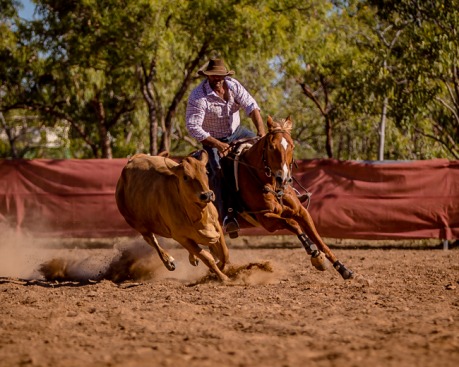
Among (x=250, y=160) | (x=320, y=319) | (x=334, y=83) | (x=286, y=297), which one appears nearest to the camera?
(x=320, y=319)

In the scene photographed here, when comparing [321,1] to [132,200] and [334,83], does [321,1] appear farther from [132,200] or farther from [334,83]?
[132,200]

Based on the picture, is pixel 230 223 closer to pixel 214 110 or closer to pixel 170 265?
pixel 170 265

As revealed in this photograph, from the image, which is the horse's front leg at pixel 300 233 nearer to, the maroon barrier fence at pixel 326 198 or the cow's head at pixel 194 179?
the cow's head at pixel 194 179

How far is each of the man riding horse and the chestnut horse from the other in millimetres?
201

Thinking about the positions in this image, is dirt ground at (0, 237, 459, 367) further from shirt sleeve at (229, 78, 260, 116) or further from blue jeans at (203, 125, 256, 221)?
shirt sleeve at (229, 78, 260, 116)

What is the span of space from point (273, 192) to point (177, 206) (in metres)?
1.15

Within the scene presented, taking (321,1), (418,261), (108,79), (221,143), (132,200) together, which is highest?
(321,1)

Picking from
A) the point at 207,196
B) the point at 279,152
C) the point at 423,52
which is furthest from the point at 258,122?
the point at 423,52

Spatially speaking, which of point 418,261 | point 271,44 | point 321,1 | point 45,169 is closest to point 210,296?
point 418,261

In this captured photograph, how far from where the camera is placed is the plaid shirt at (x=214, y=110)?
9328 millimetres

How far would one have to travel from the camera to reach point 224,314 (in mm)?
6652

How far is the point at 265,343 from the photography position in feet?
17.3

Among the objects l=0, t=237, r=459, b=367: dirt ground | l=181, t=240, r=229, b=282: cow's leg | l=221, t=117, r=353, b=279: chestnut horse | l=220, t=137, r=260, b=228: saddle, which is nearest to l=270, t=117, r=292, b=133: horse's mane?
l=221, t=117, r=353, b=279: chestnut horse

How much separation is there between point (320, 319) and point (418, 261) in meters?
6.12
